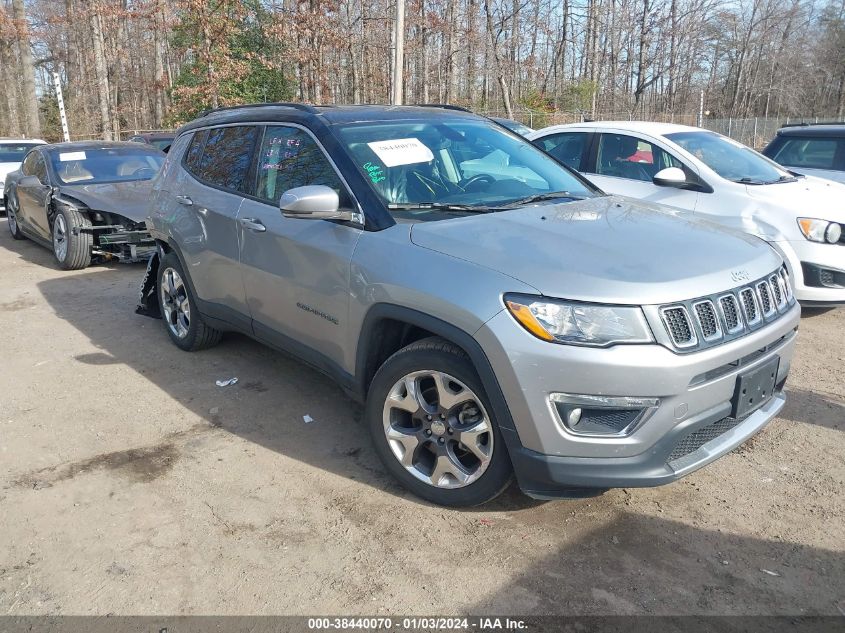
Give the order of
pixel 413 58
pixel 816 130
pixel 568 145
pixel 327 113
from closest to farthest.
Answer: pixel 327 113 → pixel 568 145 → pixel 816 130 → pixel 413 58

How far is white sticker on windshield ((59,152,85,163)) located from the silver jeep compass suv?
19.0ft

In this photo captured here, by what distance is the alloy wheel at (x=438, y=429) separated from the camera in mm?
2949

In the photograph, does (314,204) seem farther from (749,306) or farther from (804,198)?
(804,198)

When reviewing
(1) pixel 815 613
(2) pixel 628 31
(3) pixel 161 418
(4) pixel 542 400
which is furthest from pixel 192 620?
(2) pixel 628 31

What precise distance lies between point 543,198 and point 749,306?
1.26 meters

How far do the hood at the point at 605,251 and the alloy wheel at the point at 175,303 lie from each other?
2.77 metres

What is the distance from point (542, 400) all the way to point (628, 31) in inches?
1854

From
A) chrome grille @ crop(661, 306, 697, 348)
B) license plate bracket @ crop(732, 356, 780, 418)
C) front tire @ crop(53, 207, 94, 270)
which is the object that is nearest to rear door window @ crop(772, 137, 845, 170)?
license plate bracket @ crop(732, 356, 780, 418)

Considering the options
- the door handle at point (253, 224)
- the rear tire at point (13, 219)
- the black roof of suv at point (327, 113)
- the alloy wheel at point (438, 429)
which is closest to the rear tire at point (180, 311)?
the door handle at point (253, 224)

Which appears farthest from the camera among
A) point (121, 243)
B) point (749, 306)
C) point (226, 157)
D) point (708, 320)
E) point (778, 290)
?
point (121, 243)

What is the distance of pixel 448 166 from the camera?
12.4 feet

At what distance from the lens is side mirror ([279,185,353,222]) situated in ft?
10.9

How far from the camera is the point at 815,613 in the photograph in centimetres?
253

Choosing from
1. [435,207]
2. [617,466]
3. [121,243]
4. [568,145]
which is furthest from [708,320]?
[121,243]
